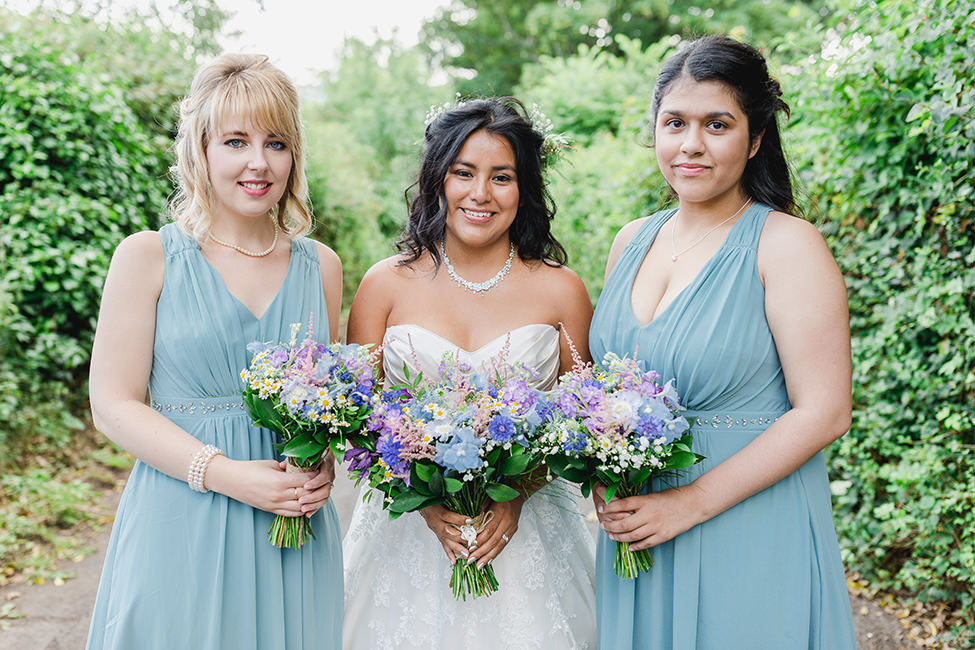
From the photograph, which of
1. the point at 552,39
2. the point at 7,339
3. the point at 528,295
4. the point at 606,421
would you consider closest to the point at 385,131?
the point at 552,39

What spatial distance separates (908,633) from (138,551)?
3.95 meters

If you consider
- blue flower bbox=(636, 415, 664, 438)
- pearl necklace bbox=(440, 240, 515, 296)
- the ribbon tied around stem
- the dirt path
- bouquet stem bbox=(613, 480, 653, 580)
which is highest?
pearl necklace bbox=(440, 240, 515, 296)

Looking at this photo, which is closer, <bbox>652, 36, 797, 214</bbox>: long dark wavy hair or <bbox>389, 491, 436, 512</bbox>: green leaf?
<bbox>389, 491, 436, 512</bbox>: green leaf

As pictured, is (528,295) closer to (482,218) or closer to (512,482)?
(482,218)

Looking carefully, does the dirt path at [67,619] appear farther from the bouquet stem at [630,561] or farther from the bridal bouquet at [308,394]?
the bridal bouquet at [308,394]

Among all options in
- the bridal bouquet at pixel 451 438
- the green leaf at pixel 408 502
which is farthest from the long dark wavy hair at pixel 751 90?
the green leaf at pixel 408 502

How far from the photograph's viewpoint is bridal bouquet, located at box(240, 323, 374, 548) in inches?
86.9

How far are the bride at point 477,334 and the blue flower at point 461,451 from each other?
61cm

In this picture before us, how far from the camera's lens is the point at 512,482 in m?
2.66

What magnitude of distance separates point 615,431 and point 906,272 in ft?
9.64

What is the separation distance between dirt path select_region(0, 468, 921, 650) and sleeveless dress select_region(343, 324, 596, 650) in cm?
209

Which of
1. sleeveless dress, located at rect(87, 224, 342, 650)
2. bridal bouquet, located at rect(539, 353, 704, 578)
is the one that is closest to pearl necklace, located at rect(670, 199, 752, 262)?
bridal bouquet, located at rect(539, 353, 704, 578)

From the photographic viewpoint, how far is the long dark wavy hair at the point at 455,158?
3100 mm

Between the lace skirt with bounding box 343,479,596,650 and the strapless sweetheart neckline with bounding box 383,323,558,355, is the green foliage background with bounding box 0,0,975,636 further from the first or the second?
the lace skirt with bounding box 343,479,596,650
